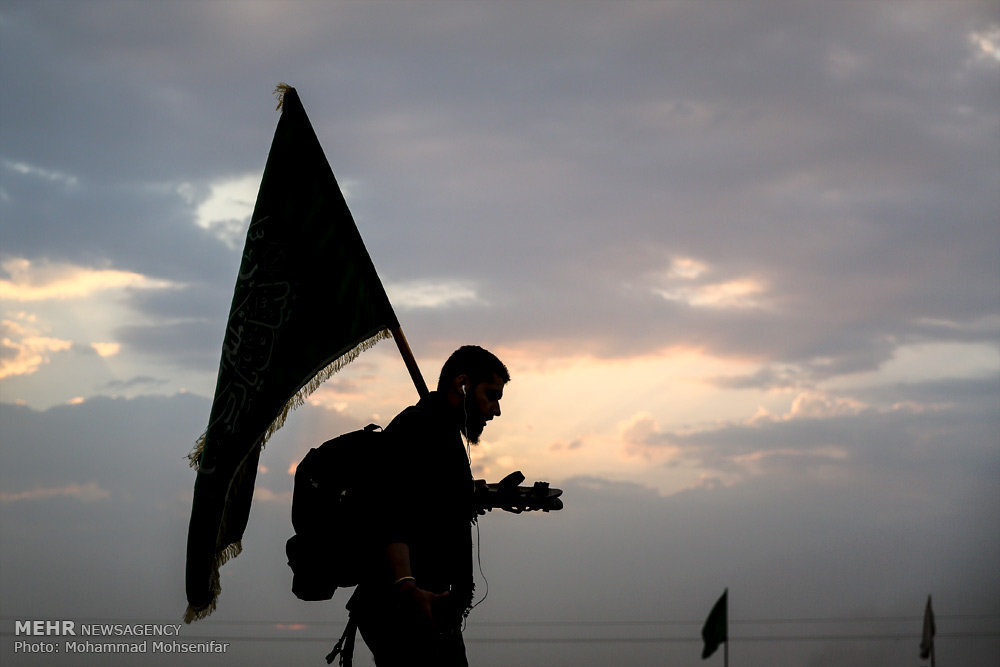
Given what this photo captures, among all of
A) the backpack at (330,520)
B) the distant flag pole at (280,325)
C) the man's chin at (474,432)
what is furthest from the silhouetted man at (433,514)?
the distant flag pole at (280,325)

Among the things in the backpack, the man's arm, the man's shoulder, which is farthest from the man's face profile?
the man's arm

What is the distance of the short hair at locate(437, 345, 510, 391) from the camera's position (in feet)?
17.0

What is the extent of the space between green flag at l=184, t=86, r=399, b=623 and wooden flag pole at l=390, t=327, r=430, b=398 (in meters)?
0.06

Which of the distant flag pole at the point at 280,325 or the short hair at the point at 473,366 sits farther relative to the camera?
the distant flag pole at the point at 280,325

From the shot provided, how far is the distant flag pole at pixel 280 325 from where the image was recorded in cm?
543

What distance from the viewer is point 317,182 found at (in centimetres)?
618

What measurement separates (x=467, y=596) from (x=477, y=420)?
911mm

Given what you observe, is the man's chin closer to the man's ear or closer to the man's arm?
the man's ear

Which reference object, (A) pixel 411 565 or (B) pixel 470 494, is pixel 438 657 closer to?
(A) pixel 411 565

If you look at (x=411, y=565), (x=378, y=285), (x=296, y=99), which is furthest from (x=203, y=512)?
(x=296, y=99)

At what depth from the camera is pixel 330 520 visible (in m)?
4.82

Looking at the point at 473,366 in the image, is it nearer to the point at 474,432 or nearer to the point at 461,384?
the point at 461,384

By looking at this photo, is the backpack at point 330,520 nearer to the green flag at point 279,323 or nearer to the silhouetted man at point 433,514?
the silhouetted man at point 433,514

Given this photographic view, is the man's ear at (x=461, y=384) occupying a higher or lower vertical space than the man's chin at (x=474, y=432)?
higher
